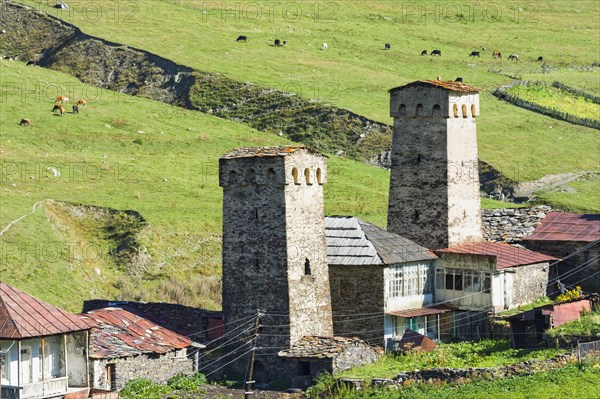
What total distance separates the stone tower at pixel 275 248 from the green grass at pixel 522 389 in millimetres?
6234

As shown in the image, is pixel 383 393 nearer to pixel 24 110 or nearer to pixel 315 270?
pixel 315 270

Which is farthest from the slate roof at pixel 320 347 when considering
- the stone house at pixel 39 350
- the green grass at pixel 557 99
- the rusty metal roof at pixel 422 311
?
the green grass at pixel 557 99

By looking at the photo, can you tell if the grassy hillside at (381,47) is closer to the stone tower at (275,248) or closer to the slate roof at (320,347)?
the stone tower at (275,248)

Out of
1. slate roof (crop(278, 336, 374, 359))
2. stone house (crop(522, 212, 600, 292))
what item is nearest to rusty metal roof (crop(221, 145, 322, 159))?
slate roof (crop(278, 336, 374, 359))

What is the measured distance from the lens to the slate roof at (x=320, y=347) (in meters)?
67.1

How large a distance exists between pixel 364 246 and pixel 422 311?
149 inches

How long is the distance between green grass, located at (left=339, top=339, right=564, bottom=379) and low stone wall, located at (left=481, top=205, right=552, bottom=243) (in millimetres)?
10293

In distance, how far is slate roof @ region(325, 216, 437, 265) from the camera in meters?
72.1

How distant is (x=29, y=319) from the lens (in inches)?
2395

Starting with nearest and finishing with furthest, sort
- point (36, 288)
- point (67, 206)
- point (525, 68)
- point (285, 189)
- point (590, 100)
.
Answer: point (285, 189)
point (36, 288)
point (67, 206)
point (590, 100)
point (525, 68)

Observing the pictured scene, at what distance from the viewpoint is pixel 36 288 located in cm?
7831

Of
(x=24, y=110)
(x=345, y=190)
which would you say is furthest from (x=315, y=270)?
(x=24, y=110)

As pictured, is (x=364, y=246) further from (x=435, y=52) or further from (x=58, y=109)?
(x=435, y=52)

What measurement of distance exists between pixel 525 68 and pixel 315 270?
7567 cm
